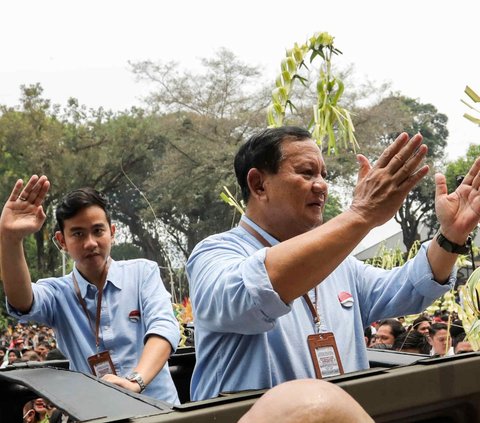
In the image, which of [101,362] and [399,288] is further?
[101,362]

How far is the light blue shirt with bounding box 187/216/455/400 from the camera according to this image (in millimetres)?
2037

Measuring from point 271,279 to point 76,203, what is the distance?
1551 mm

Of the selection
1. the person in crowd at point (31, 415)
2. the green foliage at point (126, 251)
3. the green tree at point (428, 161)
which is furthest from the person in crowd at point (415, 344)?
the green foliage at point (126, 251)

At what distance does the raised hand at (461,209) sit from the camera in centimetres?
241

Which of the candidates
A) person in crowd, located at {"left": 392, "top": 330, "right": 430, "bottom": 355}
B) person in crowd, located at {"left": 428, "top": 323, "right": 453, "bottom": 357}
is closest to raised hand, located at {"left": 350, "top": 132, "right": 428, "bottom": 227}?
person in crowd, located at {"left": 392, "top": 330, "right": 430, "bottom": 355}

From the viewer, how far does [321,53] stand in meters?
4.98

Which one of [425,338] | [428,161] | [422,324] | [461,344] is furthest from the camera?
[428,161]

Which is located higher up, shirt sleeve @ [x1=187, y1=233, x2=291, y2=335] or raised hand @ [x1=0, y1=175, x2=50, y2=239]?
raised hand @ [x1=0, y1=175, x2=50, y2=239]

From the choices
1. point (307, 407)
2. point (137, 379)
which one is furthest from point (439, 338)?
point (307, 407)

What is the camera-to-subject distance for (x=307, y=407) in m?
1.00

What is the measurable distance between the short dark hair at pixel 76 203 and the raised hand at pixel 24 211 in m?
0.45

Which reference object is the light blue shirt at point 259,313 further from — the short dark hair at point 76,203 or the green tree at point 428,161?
the green tree at point 428,161

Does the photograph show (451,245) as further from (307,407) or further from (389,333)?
(389,333)

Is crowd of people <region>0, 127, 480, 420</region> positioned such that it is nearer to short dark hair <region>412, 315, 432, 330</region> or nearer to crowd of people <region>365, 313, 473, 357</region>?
crowd of people <region>365, 313, 473, 357</region>
